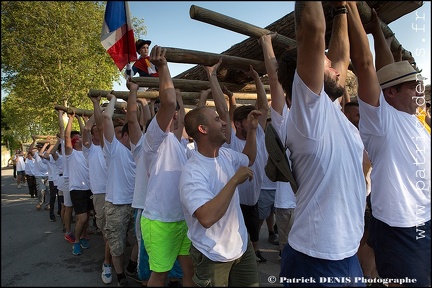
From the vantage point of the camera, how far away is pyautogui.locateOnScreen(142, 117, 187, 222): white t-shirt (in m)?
3.03

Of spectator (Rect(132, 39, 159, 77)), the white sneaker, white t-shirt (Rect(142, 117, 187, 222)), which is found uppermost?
spectator (Rect(132, 39, 159, 77))

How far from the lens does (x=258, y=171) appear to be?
3.80 meters

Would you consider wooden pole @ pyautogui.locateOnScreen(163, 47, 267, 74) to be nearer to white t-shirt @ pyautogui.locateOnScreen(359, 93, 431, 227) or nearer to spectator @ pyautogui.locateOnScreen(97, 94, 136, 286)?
white t-shirt @ pyautogui.locateOnScreen(359, 93, 431, 227)

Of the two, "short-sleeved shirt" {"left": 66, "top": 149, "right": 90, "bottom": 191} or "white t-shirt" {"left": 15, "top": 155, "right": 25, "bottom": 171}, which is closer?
"short-sleeved shirt" {"left": 66, "top": 149, "right": 90, "bottom": 191}

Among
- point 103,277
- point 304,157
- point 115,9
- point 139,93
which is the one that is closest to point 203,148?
point 304,157

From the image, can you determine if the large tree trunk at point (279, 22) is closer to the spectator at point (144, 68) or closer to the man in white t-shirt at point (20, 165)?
the spectator at point (144, 68)

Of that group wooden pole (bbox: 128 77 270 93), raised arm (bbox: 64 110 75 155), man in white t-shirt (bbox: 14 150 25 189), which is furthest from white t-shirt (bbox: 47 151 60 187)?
man in white t-shirt (bbox: 14 150 25 189)

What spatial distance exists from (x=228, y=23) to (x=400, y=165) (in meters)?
1.59

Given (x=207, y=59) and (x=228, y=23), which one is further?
(x=207, y=59)

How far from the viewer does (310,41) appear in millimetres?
1407

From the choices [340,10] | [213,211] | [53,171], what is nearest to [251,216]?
[213,211]

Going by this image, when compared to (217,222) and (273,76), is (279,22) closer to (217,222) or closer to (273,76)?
(273,76)

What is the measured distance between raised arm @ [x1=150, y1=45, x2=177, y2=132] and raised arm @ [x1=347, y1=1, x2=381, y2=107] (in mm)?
1400

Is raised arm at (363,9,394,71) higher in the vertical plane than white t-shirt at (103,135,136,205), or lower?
higher
